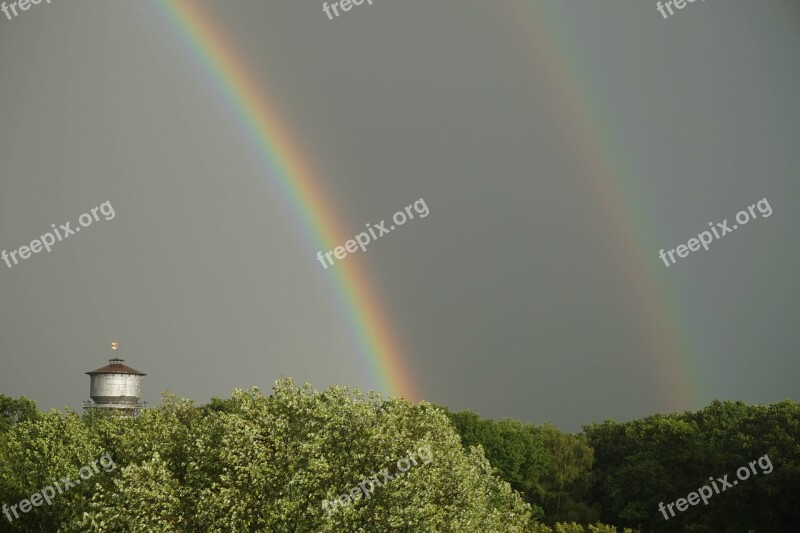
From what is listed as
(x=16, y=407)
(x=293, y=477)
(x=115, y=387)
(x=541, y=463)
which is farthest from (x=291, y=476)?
(x=115, y=387)

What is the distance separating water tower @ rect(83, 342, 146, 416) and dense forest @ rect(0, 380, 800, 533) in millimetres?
113811

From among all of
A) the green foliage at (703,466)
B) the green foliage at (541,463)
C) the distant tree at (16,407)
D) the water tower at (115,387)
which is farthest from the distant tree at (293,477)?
the water tower at (115,387)

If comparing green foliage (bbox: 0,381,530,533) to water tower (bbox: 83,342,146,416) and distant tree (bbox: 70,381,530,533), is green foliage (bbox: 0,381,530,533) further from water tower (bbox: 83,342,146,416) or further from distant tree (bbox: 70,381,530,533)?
water tower (bbox: 83,342,146,416)

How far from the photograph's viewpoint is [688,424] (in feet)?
333

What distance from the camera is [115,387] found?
17062 centimetres

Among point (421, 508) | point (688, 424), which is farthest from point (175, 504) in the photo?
point (688, 424)

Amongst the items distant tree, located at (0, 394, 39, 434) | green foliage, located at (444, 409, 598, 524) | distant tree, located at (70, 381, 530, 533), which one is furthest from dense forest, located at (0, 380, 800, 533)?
distant tree, located at (0, 394, 39, 434)

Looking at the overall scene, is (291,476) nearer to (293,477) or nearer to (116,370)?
(293,477)

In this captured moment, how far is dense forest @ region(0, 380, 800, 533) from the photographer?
118 ft

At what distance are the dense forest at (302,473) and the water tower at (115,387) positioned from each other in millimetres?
113811

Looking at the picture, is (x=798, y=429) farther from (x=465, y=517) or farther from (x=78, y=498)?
(x=78, y=498)

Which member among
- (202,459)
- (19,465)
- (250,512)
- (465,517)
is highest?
(19,465)

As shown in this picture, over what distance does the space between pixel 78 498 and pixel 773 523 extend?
2169 inches

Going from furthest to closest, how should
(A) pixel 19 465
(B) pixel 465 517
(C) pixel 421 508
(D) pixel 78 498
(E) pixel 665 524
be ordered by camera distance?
(E) pixel 665 524
(A) pixel 19 465
(D) pixel 78 498
(B) pixel 465 517
(C) pixel 421 508
